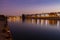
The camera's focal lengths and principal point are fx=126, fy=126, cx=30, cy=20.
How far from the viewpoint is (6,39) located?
2146mm

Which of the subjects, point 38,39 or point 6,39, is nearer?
point 6,39

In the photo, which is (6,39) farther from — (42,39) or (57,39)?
(57,39)

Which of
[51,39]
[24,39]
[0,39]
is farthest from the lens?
[51,39]

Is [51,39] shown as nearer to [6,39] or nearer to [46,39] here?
[46,39]

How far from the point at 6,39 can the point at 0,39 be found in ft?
0.37

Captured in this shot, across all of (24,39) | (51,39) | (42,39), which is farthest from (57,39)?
(24,39)

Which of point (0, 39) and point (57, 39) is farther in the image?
point (57, 39)

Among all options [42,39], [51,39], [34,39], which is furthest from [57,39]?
[34,39]

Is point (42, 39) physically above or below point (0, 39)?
below

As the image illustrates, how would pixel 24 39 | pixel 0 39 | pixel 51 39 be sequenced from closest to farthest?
pixel 0 39 < pixel 24 39 < pixel 51 39

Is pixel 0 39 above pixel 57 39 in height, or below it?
above

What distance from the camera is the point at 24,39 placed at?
3.87 metres

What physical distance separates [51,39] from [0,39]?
243 cm

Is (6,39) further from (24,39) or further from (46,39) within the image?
(46,39)
